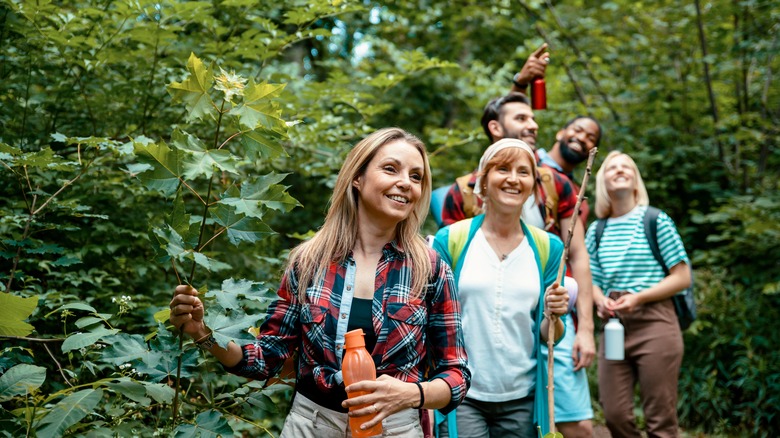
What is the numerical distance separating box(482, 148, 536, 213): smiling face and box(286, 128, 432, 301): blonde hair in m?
0.69

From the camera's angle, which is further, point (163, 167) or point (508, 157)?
point (508, 157)

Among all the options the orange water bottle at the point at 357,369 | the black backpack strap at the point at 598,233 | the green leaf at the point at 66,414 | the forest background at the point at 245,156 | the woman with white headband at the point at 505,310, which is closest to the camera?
the green leaf at the point at 66,414

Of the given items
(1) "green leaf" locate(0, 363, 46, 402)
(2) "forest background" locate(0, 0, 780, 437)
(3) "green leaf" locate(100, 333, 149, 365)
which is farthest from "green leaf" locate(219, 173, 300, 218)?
(1) "green leaf" locate(0, 363, 46, 402)

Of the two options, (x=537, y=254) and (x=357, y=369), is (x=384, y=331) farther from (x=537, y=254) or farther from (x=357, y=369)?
(x=537, y=254)

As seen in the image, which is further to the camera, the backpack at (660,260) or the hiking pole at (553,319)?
the backpack at (660,260)

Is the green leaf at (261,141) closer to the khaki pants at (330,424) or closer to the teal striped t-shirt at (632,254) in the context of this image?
the khaki pants at (330,424)

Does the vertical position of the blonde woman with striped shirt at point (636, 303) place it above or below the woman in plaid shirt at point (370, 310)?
below

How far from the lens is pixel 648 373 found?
4.34 meters

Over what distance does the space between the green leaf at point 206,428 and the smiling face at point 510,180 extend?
1624 mm

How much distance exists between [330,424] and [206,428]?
40 cm

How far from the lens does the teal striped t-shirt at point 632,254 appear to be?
4.38 meters

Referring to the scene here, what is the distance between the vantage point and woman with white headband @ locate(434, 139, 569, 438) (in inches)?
118

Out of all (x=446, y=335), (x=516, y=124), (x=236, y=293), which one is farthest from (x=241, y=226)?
(x=516, y=124)

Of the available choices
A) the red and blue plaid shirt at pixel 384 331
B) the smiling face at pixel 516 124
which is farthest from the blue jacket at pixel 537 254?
the smiling face at pixel 516 124
